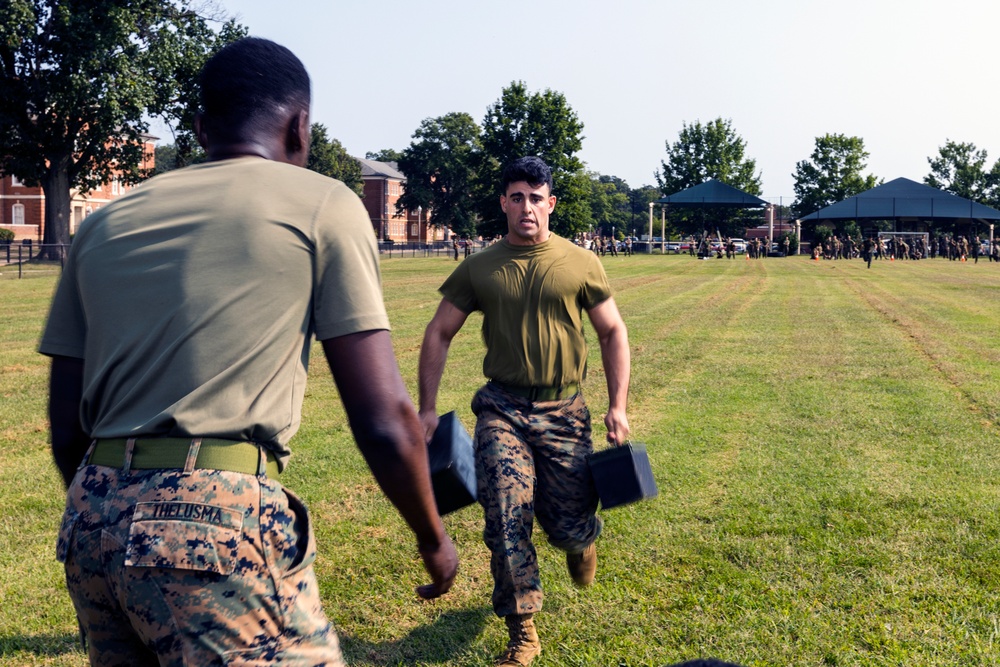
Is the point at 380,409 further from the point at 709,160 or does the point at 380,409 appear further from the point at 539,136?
the point at 709,160

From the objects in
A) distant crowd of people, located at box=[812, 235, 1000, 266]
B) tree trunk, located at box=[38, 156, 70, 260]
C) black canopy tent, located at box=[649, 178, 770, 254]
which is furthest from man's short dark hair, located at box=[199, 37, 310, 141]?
black canopy tent, located at box=[649, 178, 770, 254]

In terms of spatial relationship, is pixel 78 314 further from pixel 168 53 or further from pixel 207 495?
pixel 168 53

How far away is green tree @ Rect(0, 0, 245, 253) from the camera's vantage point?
41719mm

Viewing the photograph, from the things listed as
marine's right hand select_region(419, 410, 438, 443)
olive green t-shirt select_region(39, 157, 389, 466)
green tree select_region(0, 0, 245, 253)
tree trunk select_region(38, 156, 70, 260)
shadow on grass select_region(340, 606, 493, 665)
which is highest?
green tree select_region(0, 0, 245, 253)

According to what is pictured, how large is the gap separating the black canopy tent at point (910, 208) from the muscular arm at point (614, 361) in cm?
9440

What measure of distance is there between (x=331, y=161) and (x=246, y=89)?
115 metres

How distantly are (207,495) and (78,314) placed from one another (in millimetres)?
601

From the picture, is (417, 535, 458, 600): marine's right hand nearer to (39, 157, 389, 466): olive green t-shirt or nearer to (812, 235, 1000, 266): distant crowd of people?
(39, 157, 389, 466): olive green t-shirt

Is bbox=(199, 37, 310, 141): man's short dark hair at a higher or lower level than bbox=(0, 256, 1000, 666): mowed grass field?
higher

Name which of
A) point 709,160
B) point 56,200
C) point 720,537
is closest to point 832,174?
point 709,160

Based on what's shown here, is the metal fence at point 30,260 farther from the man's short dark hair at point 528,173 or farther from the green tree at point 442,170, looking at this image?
the green tree at point 442,170

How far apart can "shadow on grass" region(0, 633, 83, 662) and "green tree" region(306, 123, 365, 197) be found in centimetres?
9987

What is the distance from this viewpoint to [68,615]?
5109mm

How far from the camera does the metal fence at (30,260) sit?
35453 mm
